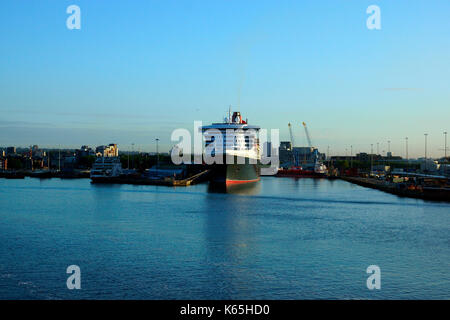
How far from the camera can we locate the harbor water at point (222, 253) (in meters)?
10.1

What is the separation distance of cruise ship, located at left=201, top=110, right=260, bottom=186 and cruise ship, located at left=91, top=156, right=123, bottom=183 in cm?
1337

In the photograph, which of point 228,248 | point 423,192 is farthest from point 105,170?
point 228,248

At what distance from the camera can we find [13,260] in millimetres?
12227

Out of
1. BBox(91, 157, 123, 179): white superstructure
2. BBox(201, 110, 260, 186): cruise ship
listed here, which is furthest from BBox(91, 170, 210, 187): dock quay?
BBox(201, 110, 260, 186): cruise ship

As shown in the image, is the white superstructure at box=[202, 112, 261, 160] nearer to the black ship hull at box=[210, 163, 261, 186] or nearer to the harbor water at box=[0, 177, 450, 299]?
the black ship hull at box=[210, 163, 261, 186]

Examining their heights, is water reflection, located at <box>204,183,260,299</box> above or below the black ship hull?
below

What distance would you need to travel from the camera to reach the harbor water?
1005 cm

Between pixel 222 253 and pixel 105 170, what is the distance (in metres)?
44.7

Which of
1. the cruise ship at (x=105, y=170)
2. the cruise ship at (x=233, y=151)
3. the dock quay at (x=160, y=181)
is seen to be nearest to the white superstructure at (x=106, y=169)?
the cruise ship at (x=105, y=170)

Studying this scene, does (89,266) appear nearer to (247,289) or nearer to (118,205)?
(247,289)

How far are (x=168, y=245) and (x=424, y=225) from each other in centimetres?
1093

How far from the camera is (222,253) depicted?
13633 mm

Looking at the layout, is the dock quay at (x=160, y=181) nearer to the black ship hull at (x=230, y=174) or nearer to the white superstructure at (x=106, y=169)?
the white superstructure at (x=106, y=169)

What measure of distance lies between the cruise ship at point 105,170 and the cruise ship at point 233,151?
13370mm
